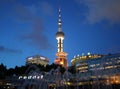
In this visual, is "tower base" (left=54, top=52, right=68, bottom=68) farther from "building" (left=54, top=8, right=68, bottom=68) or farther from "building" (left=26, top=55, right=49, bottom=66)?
"building" (left=26, top=55, right=49, bottom=66)

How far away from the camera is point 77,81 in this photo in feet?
161

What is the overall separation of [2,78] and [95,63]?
124 ft

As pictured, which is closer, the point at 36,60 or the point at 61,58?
the point at 61,58

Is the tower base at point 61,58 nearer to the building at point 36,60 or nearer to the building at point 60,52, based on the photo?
A: the building at point 60,52

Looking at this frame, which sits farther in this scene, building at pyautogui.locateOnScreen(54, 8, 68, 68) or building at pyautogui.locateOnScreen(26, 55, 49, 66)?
building at pyautogui.locateOnScreen(26, 55, 49, 66)

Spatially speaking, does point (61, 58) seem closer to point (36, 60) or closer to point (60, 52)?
point (60, 52)

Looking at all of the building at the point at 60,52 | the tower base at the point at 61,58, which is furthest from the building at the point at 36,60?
the tower base at the point at 61,58

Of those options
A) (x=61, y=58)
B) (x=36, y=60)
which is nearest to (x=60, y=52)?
(x=61, y=58)

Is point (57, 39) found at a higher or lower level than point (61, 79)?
higher

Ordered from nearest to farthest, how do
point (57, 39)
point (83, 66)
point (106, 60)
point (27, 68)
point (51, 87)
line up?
point (51, 87), point (27, 68), point (106, 60), point (83, 66), point (57, 39)

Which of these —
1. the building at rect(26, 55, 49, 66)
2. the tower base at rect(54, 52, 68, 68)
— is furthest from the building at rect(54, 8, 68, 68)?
the building at rect(26, 55, 49, 66)

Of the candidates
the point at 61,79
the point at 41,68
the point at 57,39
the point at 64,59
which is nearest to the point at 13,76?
the point at 41,68

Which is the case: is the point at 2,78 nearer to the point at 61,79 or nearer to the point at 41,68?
the point at 41,68

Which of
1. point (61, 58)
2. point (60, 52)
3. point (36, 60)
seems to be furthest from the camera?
point (36, 60)
